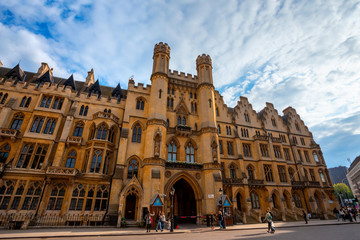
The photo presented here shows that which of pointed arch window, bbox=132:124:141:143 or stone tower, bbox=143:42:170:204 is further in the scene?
pointed arch window, bbox=132:124:141:143

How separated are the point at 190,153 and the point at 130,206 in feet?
33.4

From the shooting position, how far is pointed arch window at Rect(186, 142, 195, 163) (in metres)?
24.6

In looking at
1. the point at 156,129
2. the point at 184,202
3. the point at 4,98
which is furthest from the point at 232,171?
the point at 4,98

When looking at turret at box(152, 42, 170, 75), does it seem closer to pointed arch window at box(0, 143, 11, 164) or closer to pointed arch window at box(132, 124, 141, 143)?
pointed arch window at box(132, 124, 141, 143)

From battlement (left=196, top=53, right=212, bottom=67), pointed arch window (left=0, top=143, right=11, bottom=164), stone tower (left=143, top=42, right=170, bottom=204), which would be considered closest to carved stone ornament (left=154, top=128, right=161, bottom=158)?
stone tower (left=143, top=42, right=170, bottom=204)

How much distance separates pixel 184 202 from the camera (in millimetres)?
Result: 25078

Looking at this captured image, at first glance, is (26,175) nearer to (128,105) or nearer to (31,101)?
(31,101)

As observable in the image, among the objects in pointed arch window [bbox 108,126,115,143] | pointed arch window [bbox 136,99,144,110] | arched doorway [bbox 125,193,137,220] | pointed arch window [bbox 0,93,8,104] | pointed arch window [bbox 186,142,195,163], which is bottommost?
arched doorway [bbox 125,193,137,220]

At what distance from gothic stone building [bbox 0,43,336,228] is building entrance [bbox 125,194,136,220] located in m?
0.12

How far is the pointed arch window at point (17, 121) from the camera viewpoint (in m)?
21.6

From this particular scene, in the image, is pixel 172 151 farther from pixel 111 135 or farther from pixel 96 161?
pixel 96 161

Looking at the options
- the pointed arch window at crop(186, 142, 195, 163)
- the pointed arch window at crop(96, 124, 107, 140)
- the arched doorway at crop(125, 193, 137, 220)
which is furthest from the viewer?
the pointed arch window at crop(186, 142, 195, 163)

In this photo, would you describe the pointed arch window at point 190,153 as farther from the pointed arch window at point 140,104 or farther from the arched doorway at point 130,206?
the pointed arch window at point 140,104

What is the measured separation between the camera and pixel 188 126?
2547 cm
